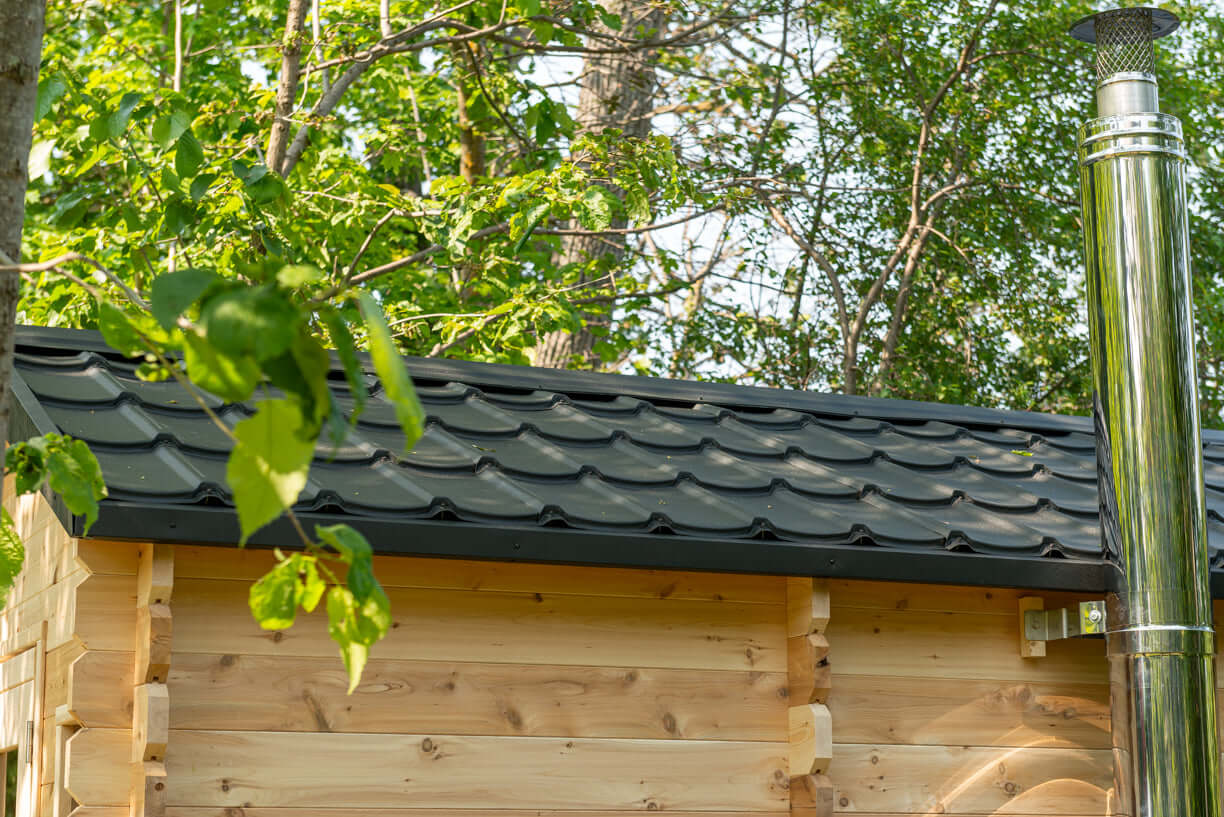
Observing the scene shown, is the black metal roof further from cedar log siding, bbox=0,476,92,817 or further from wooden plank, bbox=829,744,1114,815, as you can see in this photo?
wooden plank, bbox=829,744,1114,815

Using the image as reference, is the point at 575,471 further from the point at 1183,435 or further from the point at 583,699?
the point at 1183,435

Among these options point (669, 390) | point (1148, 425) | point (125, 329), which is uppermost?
point (669, 390)

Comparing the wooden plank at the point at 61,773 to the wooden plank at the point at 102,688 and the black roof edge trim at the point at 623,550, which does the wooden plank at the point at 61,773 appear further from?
→ the black roof edge trim at the point at 623,550

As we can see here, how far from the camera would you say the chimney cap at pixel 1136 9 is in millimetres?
3855

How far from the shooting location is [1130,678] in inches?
143

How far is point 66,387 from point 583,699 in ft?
5.38

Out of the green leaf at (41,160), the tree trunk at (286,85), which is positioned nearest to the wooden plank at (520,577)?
the green leaf at (41,160)

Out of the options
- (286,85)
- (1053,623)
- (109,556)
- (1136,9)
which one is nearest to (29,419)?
(109,556)

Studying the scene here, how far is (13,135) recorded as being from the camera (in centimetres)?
172

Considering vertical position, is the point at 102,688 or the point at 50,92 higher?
the point at 50,92

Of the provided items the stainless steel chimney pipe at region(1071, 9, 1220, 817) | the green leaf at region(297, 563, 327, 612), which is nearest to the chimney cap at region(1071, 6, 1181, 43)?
the stainless steel chimney pipe at region(1071, 9, 1220, 817)

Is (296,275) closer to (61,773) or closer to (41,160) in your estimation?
(61,773)

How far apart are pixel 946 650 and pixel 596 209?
8.77ft

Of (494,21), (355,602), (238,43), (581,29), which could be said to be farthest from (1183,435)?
(238,43)
